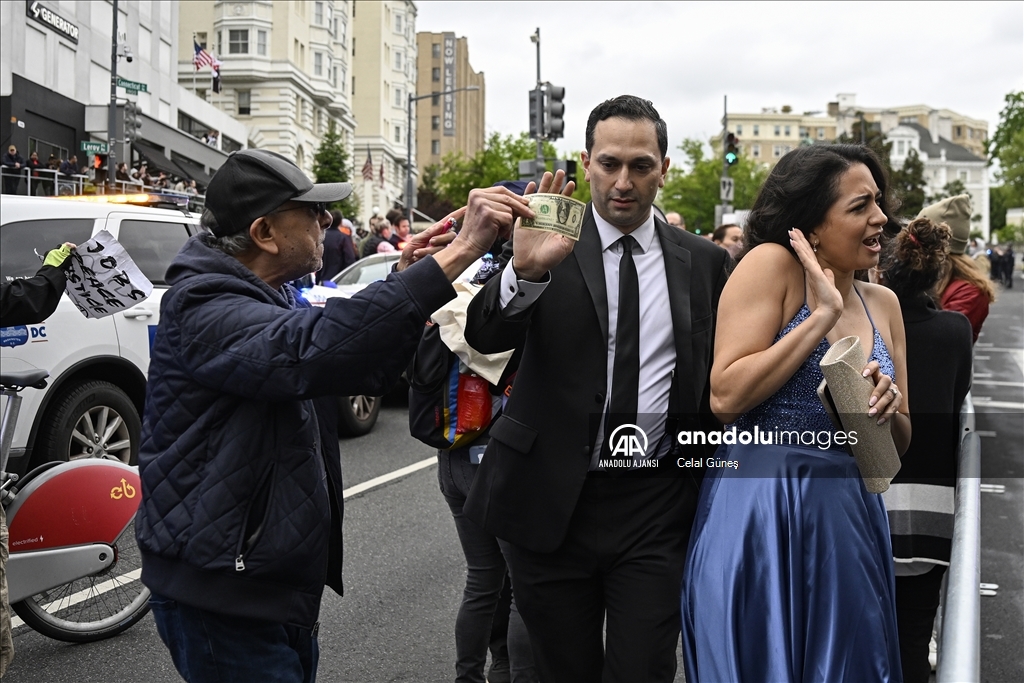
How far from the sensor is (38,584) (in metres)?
4.76

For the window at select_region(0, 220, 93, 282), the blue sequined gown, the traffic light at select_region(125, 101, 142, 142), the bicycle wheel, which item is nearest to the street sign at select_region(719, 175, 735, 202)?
the traffic light at select_region(125, 101, 142, 142)

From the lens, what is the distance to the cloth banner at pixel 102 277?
14.4 feet

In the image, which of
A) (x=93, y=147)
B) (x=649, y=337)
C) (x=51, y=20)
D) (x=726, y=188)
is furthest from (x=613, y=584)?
(x=51, y=20)

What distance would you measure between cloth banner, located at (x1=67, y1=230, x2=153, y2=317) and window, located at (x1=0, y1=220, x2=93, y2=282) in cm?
261

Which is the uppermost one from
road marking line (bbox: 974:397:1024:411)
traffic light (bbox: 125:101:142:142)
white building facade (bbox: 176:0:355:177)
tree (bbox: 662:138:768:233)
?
white building facade (bbox: 176:0:355:177)

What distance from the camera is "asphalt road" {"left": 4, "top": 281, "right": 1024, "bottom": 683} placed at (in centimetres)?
484

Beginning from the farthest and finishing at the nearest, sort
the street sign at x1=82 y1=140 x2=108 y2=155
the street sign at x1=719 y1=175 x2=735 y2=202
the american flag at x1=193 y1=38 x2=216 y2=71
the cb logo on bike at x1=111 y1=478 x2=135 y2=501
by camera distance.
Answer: the american flag at x1=193 y1=38 x2=216 y2=71 → the street sign at x1=719 y1=175 x2=735 y2=202 → the street sign at x1=82 y1=140 x2=108 y2=155 → the cb logo on bike at x1=111 y1=478 x2=135 y2=501

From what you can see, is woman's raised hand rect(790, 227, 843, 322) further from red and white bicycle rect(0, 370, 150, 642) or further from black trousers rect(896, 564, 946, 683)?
red and white bicycle rect(0, 370, 150, 642)

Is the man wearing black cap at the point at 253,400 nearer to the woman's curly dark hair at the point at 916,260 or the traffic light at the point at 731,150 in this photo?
the woman's curly dark hair at the point at 916,260

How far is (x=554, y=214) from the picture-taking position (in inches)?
107

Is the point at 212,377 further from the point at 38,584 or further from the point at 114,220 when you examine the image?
the point at 114,220

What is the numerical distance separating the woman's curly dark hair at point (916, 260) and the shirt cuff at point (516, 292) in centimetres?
146

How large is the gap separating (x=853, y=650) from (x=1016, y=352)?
19986 mm

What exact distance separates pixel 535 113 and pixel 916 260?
→ 18518mm
